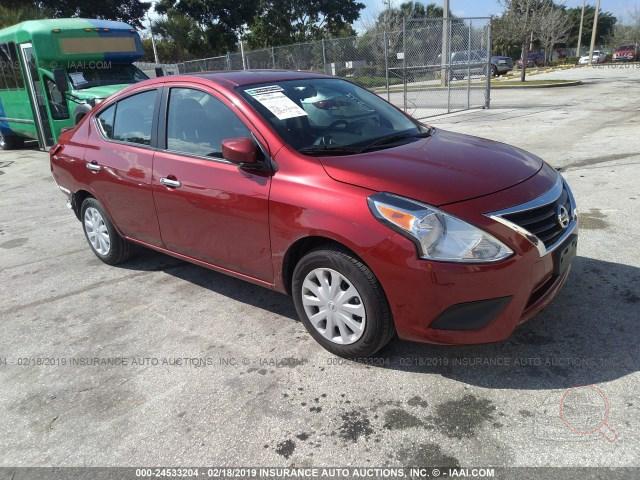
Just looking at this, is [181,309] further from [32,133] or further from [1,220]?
[32,133]

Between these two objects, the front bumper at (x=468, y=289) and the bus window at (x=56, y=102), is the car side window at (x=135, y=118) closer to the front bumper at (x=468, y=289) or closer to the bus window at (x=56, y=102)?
the front bumper at (x=468, y=289)

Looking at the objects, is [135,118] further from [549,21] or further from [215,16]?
[215,16]

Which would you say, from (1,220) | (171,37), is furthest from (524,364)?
(171,37)

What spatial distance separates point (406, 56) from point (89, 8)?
2993cm

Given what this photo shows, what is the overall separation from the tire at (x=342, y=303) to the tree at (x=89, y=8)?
32089mm

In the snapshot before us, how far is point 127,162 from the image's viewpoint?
4.05m

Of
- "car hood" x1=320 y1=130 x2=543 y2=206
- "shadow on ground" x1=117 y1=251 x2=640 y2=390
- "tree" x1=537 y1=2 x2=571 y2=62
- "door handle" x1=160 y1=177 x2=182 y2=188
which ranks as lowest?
"shadow on ground" x1=117 y1=251 x2=640 y2=390

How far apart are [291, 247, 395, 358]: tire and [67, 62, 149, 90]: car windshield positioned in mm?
10036

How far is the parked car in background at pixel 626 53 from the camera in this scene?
5050cm

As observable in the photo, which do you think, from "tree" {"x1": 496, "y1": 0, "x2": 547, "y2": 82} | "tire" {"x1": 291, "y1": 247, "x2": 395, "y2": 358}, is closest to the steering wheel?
"tire" {"x1": 291, "y1": 247, "x2": 395, "y2": 358}

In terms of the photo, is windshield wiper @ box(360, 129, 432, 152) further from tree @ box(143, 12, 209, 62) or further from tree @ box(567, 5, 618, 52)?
tree @ box(567, 5, 618, 52)

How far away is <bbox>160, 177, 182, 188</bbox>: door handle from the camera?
361cm

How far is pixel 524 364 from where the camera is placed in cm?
288

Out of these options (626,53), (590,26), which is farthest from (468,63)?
(590,26)
